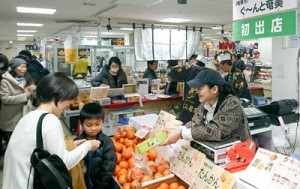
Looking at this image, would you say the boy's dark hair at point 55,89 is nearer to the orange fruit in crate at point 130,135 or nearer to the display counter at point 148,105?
the orange fruit in crate at point 130,135

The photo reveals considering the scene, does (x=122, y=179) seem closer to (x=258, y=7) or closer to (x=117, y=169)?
(x=117, y=169)

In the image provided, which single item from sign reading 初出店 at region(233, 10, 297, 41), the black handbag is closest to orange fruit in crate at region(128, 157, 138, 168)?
the black handbag


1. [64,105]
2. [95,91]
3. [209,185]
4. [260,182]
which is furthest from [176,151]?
[95,91]

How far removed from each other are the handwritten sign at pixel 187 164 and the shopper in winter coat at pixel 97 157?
0.50 metres

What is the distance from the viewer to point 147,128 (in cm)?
259

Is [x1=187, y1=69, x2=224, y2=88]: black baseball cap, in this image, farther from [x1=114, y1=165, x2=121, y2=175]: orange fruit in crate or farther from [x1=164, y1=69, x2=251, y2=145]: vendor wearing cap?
[x1=114, y1=165, x2=121, y2=175]: orange fruit in crate

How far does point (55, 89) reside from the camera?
4.96ft

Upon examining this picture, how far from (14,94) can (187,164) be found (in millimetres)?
2910

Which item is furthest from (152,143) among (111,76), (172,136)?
(111,76)

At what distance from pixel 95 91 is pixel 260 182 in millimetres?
3726

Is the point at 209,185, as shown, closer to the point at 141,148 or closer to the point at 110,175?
the point at 141,148

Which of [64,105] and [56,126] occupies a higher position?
[64,105]

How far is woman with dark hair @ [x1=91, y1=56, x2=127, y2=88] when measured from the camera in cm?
522

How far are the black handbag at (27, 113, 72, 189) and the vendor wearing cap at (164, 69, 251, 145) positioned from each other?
791mm
